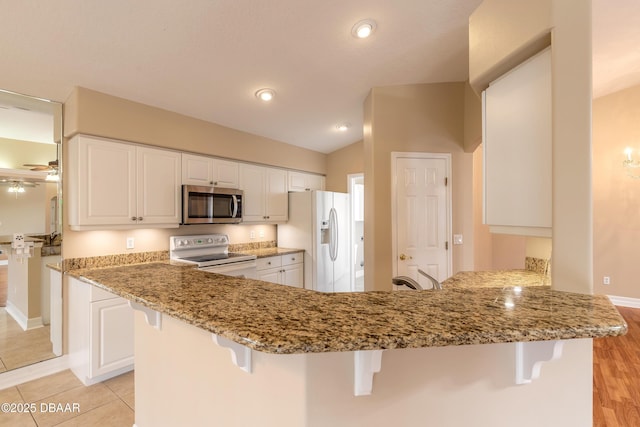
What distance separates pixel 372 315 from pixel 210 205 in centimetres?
295

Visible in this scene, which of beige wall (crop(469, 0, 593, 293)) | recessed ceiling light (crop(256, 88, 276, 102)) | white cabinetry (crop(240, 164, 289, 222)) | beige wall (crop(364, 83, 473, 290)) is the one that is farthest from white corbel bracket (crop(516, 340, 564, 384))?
white cabinetry (crop(240, 164, 289, 222))

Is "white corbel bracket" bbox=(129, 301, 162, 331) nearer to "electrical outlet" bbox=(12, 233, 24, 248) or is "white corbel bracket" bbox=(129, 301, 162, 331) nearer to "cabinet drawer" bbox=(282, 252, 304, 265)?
"electrical outlet" bbox=(12, 233, 24, 248)

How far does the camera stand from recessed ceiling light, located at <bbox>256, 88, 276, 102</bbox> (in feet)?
9.86

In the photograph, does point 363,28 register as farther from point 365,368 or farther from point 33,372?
point 33,372

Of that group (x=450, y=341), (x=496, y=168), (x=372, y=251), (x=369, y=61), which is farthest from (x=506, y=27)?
(x=372, y=251)

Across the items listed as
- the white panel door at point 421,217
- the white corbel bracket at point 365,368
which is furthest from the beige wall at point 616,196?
the white corbel bracket at point 365,368

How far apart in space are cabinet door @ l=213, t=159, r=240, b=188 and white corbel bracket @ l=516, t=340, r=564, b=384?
3.32 m

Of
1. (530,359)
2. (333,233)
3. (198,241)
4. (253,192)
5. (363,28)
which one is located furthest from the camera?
(333,233)

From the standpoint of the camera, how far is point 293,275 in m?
4.30

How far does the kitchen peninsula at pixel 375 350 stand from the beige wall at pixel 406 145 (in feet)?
6.83

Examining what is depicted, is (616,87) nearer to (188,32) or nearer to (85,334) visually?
(188,32)

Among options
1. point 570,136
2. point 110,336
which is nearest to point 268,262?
point 110,336

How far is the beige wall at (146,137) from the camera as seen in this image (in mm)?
2594

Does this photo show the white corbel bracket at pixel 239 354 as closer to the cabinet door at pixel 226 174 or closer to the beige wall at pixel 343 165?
the cabinet door at pixel 226 174
